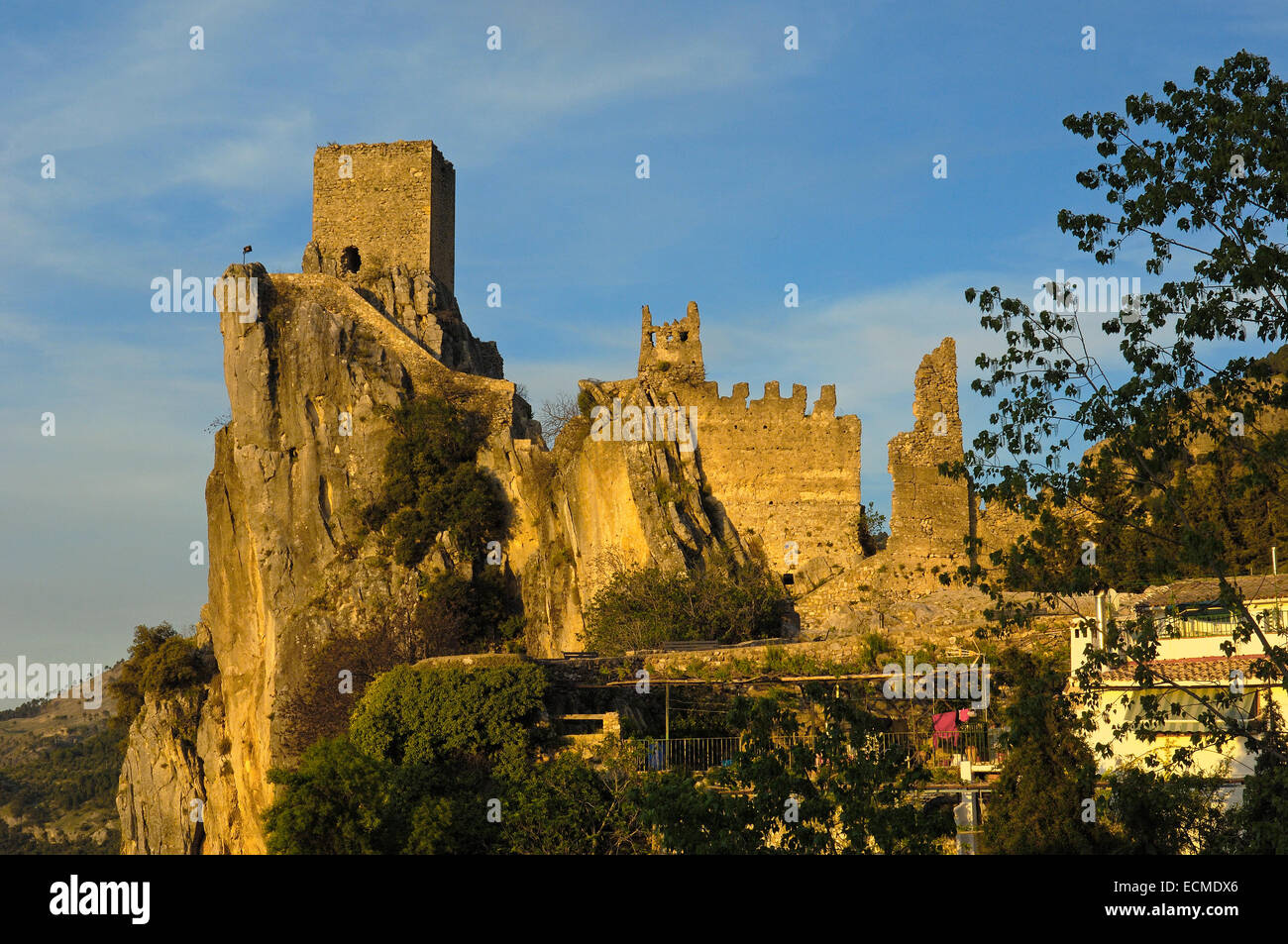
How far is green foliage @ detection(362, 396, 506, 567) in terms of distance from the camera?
149 feet

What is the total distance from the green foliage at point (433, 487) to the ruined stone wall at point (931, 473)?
12.0 meters

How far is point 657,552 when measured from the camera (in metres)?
41.1

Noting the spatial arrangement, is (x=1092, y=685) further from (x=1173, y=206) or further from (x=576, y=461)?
(x=576, y=461)

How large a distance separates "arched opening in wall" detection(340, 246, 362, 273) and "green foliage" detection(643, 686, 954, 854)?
3904 cm

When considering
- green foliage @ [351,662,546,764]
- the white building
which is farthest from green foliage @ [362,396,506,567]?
the white building

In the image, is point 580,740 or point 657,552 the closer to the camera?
point 580,740

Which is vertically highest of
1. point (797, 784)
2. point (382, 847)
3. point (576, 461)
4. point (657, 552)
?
point (576, 461)

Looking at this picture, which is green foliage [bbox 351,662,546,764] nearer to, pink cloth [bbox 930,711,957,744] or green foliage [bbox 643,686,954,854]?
pink cloth [bbox 930,711,957,744]

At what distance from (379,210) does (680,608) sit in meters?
23.5

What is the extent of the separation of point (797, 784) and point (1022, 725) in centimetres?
347

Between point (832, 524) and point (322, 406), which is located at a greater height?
point (322, 406)

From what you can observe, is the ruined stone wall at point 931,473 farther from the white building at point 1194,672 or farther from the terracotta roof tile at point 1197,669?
the terracotta roof tile at point 1197,669

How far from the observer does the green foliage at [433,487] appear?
45.5m
